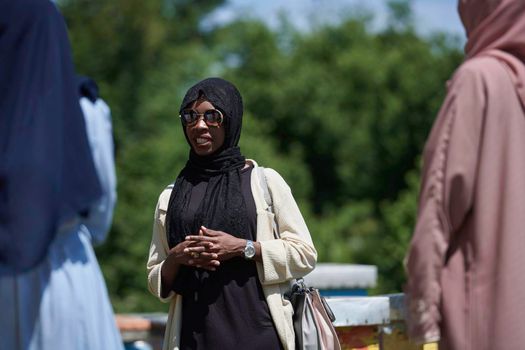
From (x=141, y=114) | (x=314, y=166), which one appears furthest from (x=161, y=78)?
(x=314, y=166)

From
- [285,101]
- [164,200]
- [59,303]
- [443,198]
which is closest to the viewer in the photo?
[443,198]

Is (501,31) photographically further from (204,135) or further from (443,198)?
(204,135)

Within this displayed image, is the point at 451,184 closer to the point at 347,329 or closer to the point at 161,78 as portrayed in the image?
the point at 347,329

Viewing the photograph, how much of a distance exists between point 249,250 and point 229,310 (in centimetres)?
24

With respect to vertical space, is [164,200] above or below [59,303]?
above

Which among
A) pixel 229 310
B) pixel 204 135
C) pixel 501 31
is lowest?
pixel 229 310

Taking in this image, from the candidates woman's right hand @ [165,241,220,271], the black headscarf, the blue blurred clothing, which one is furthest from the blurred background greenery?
the black headscarf

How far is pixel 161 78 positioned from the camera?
29.8 m

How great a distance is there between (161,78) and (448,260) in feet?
88.9

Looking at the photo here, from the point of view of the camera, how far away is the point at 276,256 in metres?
3.95

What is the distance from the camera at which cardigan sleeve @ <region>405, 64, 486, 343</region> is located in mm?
3023

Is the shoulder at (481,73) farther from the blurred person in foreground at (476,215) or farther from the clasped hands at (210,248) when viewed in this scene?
the clasped hands at (210,248)

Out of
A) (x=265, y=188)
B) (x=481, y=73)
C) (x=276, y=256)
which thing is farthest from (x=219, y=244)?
(x=481, y=73)

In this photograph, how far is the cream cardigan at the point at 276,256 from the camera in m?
3.95
